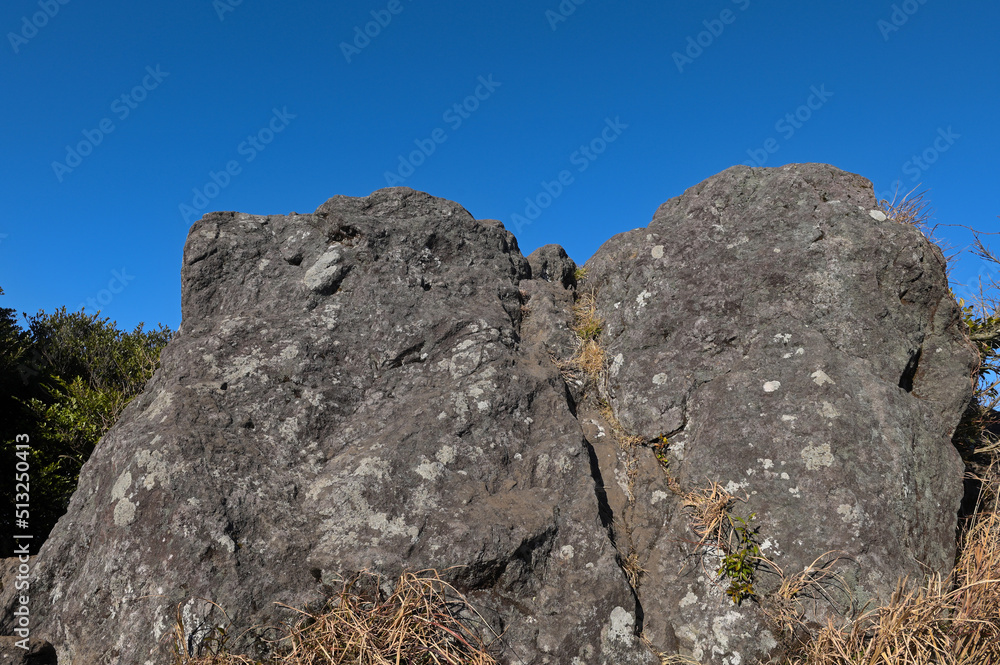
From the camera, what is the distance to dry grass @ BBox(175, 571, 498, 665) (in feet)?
11.2

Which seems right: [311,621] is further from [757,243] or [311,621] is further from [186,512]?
[757,243]

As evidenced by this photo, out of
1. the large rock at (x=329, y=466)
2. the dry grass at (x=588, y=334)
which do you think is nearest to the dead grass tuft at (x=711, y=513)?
the large rock at (x=329, y=466)

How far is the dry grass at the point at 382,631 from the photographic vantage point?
3400 millimetres

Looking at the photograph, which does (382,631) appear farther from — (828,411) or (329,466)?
(828,411)

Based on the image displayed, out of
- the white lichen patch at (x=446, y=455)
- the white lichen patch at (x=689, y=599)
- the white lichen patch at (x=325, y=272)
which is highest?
the white lichen patch at (x=325, y=272)

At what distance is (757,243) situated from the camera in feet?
18.1

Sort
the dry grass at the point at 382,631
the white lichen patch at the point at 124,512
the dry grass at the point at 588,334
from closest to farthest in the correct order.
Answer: the dry grass at the point at 382,631 → the white lichen patch at the point at 124,512 → the dry grass at the point at 588,334

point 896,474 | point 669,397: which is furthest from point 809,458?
point 669,397

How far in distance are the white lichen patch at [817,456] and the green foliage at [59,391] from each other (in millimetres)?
8516

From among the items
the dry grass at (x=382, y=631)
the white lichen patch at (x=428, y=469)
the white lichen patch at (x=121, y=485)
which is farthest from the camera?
the white lichen patch at (x=428, y=469)

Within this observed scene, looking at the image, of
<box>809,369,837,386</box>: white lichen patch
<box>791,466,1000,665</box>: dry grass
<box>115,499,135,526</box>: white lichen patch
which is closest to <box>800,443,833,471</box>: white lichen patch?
<box>809,369,837,386</box>: white lichen patch

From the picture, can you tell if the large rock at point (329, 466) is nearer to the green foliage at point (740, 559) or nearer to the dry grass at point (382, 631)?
the dry grass at point (382, 631)

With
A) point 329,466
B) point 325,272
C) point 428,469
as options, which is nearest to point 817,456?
point 428,469

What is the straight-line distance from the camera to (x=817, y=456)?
4219 millimetres
